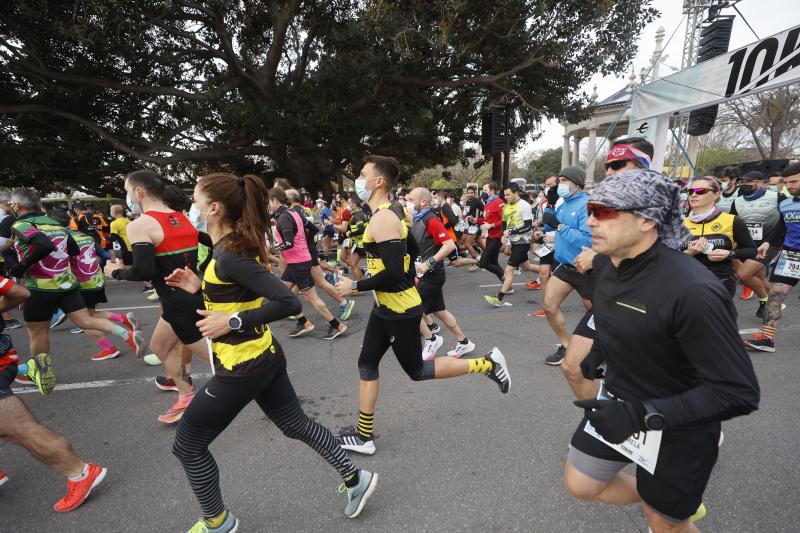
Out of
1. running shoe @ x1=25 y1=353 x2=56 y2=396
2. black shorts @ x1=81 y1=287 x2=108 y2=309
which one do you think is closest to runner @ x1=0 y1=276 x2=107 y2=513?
running shoe @ x1=25 y1=353 x2=56 y2=396

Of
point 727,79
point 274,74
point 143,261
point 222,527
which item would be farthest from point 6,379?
point 274,74

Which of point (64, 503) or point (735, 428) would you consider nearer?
point (64, 503)

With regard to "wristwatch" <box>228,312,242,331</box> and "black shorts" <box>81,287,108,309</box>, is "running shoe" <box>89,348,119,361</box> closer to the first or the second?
"black shorts" <box>81,287,108,309</box>

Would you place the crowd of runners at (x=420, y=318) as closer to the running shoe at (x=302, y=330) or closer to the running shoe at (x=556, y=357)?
the running shoe at (x=556, y=357)

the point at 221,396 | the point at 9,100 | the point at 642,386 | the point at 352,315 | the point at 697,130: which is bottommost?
the point at 352,315

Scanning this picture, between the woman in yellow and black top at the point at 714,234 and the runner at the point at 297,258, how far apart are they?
13.3ft

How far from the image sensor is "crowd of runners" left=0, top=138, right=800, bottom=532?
132 centimetres

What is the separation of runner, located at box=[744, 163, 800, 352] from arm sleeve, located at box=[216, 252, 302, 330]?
16.4 ft

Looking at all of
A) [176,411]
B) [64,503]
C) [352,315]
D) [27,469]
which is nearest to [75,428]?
[27,469]

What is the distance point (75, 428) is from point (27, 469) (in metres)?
0.53

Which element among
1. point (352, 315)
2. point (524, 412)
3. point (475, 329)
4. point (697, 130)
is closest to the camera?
point (524, 412)

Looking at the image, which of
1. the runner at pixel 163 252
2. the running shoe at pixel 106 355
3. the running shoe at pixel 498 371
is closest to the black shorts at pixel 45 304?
the running shoe at pixel 106 355

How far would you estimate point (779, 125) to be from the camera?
24891 millimetres

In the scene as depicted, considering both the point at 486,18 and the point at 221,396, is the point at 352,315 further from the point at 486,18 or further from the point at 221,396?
the point at 486,18
